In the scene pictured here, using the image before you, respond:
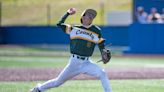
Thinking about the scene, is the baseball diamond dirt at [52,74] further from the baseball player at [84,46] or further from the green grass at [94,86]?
the baseball player at [84,46]

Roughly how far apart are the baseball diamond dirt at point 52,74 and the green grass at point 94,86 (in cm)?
109

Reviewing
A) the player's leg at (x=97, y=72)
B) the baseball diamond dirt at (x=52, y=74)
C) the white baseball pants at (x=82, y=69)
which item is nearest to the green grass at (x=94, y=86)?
the baseball diamond dirt at (x=52, y=74)

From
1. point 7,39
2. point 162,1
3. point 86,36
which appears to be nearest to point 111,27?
point 162,1

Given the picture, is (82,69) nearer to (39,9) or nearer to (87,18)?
(87,18)

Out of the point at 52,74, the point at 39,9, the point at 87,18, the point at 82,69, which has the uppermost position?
the point at 87,18

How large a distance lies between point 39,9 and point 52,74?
25634 millimetres

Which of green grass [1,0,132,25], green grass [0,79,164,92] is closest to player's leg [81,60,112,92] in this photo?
green grass [0,79,164,92]

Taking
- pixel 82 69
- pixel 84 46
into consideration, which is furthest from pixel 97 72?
pixel 84 46

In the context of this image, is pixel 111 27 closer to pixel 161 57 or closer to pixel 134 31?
pixel 134 31

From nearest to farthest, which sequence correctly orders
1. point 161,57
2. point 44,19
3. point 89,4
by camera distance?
point 161,57 → point 44,19 → point 89,4

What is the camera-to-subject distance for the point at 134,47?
28625 millimetres

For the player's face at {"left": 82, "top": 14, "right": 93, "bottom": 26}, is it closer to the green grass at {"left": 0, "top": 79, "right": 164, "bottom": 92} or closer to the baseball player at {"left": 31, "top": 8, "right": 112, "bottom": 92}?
the baseball player at {"left": 31, "top": 8, "right": 112, "bottom": 92}

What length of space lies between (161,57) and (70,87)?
1357 cm

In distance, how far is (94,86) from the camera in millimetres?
14273
